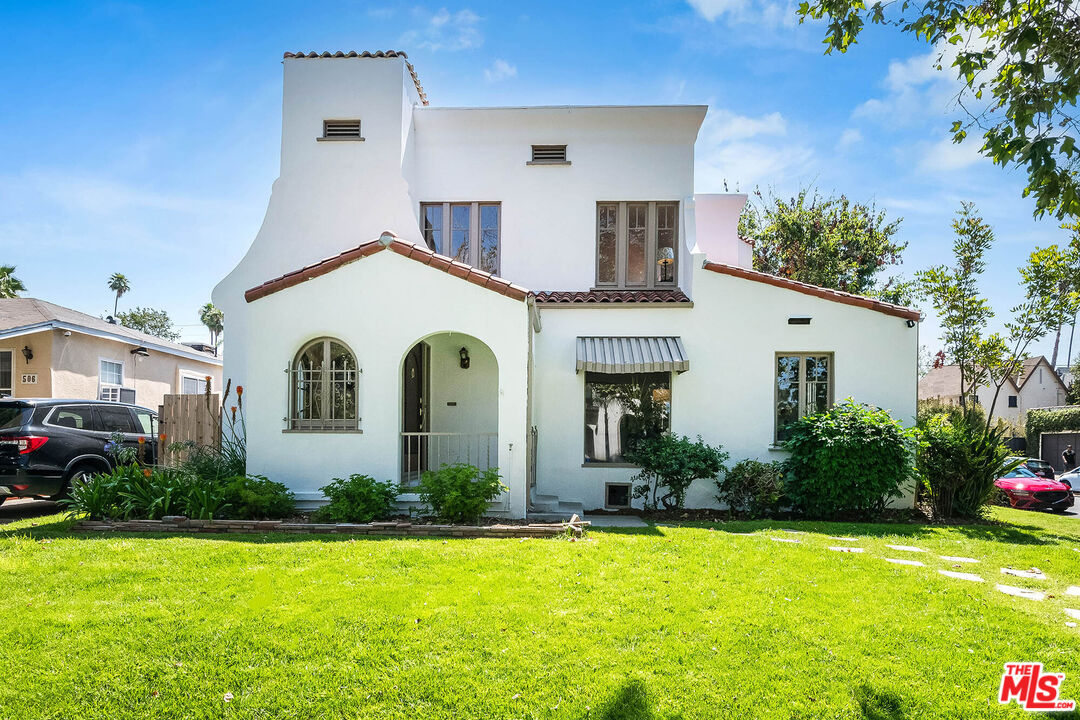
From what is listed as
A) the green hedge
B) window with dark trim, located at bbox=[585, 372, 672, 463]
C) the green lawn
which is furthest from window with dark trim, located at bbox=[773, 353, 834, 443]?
the green hedge

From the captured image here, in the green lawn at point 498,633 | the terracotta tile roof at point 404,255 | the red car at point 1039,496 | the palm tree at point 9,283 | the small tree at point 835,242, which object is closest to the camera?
the green lawn at point 498,633

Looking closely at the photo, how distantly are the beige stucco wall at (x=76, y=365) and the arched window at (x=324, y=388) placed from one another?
11434 millimetres

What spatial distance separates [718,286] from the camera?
45.2 ft

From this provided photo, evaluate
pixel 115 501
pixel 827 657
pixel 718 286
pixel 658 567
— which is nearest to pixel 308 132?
pixel 115 501

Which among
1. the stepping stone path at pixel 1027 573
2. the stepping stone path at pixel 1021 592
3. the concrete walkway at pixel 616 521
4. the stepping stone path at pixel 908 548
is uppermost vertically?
the stepping stone path at pixel 1021 592

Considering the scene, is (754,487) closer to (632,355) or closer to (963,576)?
(632,355)

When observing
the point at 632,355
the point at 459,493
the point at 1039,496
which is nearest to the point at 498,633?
the point at 459,493

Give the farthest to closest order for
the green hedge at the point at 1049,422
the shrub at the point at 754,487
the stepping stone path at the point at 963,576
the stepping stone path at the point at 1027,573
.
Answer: the green hedge at the point at 1049,422 → the shrub at the point at 754,487 → the stepping stone path at the point at 1027,573 → the stepping stone path at the point at 963,576

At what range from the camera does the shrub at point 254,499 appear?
1022 cm

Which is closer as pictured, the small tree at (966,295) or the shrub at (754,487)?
the shrub at (754,487)

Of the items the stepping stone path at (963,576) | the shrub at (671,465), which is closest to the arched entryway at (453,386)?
the shrub at (671,465)

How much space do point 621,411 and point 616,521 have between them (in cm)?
280

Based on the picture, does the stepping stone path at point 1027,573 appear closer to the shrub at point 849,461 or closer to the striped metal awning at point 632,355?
the shrub at point 849,461

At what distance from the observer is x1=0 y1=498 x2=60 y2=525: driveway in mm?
11541
